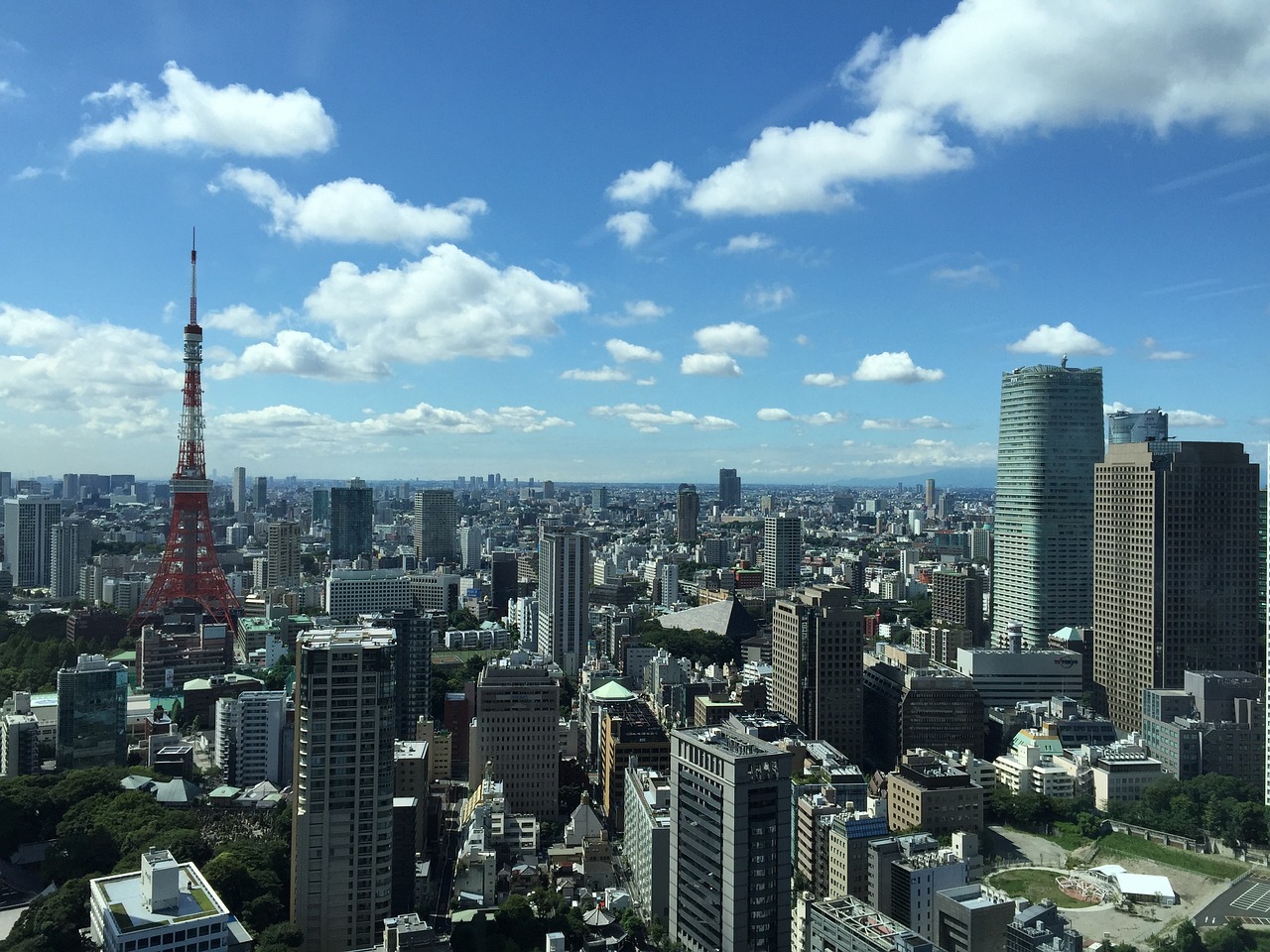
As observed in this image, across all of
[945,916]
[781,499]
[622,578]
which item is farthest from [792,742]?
[781,499]

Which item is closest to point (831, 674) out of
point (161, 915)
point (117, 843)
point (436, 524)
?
point (117, 843)

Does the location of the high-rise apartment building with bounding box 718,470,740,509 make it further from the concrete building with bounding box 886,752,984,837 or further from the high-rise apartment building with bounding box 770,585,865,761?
the concrete building with bounding box 886,752,984,837

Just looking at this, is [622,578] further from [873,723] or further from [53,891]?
[53,891]

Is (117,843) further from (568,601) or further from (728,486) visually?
(728,486)

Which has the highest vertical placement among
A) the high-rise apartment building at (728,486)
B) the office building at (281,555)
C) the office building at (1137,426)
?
the office building at (1137,426)

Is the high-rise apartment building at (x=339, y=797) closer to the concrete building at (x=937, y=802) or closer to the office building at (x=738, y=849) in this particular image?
the office building at (x=738, y=849)

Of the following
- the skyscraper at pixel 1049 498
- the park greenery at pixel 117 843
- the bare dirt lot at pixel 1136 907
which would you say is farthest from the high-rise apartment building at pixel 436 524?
the bare dirt lot at pixel 1136 907
